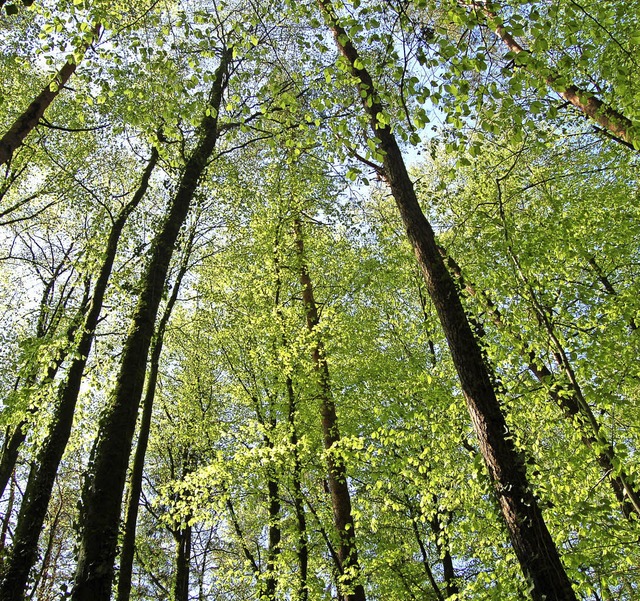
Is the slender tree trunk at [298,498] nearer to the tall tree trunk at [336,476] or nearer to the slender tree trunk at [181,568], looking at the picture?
the tall tree trunk at [336,476]

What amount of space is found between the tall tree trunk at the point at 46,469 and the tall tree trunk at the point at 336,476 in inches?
193

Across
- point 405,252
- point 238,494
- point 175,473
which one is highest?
point 405,252

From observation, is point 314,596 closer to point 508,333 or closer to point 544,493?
point 544,493

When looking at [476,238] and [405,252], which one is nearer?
[476,238]

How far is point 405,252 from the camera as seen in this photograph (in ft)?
37.6

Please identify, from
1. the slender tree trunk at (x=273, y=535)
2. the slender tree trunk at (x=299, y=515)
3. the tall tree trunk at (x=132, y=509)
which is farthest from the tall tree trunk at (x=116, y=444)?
the slender tree trunk at (x=299, y=515)

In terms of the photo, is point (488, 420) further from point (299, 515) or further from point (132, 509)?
point (299, 515)

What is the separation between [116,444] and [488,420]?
3.90m

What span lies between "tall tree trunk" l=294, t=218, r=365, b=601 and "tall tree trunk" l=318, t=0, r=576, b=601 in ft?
14.2

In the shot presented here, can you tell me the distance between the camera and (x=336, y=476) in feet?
33.2

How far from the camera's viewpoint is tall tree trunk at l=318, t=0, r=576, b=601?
158 inches

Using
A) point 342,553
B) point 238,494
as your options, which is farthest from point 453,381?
point 238,494

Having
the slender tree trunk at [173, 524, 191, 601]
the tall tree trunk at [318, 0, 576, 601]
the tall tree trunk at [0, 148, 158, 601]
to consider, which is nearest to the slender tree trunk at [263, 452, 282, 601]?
the slender tree trunk at [173, 524, 191, 601]

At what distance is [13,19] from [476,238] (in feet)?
38.6
